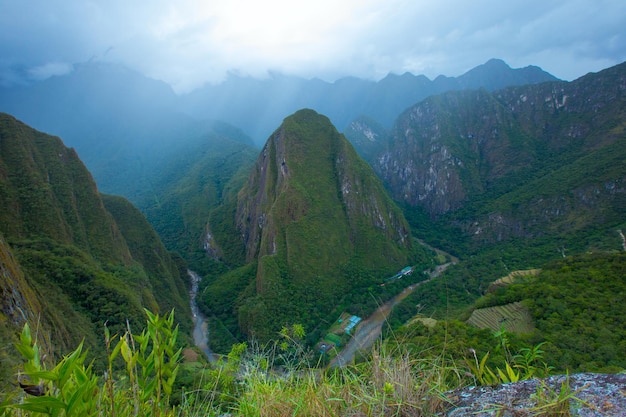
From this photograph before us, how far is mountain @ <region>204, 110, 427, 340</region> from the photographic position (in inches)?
1465

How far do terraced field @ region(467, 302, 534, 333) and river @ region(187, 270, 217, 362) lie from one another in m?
22.6

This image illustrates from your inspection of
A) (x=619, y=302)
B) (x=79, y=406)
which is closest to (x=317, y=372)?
(x=79, y=406)

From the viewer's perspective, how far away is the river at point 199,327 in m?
31.6

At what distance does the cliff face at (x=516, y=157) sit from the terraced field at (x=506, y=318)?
122 ft

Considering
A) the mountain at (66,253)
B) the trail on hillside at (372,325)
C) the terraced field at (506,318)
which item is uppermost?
the mountain at (66,253)

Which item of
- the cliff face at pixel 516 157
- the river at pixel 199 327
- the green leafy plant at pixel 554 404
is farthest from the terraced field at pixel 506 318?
the cliff face at pixel 516 157

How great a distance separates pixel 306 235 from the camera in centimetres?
4356

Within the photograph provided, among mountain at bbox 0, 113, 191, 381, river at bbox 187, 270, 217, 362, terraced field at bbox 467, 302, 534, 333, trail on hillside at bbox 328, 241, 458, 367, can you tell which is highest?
mountain at bbox 0, 113, 191, 381

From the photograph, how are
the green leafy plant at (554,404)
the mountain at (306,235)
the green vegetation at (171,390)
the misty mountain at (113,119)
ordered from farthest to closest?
the misty mountain at (113,119) < the mountain at (306,235) < the green leafy plant at (554,404) < the green vegetation at (171,390)

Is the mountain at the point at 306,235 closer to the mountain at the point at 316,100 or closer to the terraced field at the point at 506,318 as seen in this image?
the terraced field at the point at 506,318

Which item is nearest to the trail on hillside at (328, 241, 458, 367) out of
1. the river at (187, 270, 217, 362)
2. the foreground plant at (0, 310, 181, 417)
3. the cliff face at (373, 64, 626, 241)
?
the river at (187, 270, 217, 362)

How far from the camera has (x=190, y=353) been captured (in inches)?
888

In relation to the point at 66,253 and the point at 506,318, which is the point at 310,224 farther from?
the point at 506,318

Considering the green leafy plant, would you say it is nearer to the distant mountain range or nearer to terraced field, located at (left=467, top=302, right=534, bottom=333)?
the distant mountain range
